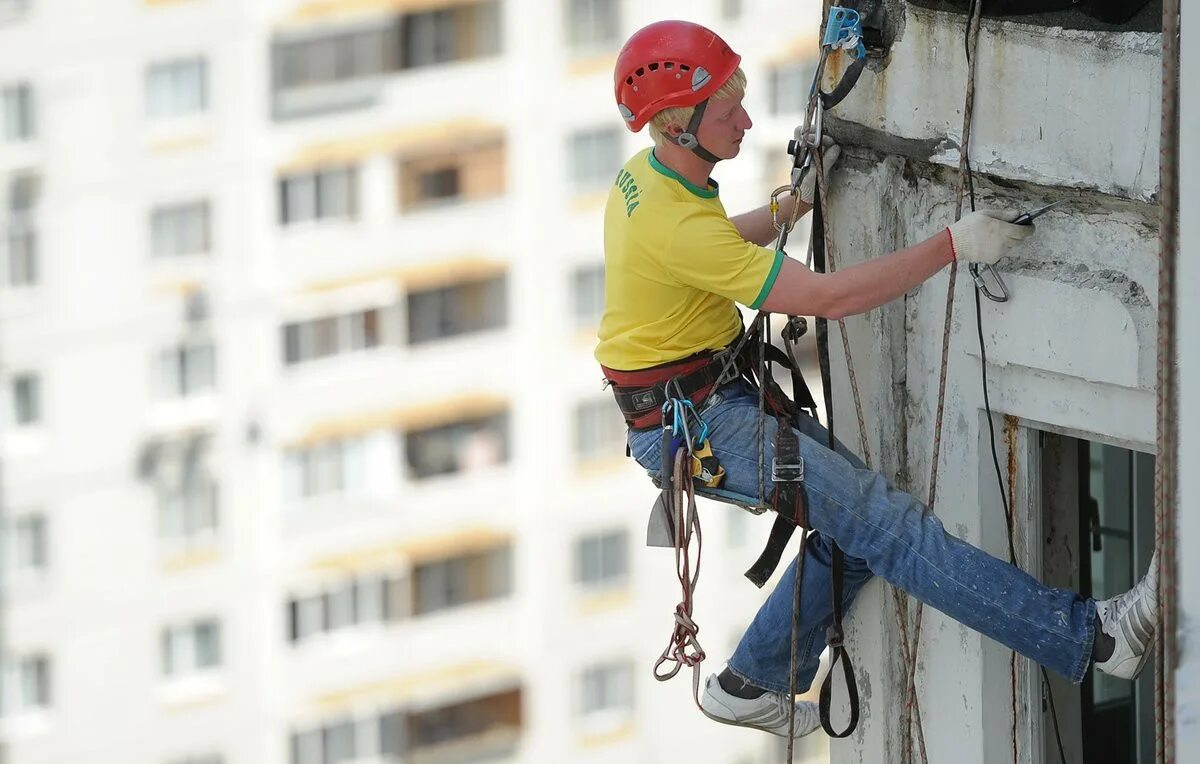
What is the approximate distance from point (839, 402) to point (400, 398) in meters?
27.1

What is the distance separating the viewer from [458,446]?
35.0 metres

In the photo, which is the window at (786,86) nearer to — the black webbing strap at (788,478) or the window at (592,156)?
the window at (592,156)

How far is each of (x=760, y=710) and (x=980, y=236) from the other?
6.76 feet

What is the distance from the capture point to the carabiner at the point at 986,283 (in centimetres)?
613

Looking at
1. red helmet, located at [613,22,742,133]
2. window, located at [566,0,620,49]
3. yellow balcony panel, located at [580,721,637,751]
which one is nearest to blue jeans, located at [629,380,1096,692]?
red helmet, located at [613,22,742,133]

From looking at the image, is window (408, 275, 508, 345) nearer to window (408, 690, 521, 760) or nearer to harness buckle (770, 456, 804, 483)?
window (408, 690, 521, 760)

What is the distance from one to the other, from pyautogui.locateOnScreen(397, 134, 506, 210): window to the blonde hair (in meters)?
27.4

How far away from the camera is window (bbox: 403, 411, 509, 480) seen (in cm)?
3431

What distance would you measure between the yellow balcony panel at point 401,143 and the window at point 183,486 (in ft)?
15.1

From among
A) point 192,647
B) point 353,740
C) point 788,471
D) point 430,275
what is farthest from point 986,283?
point 353,740

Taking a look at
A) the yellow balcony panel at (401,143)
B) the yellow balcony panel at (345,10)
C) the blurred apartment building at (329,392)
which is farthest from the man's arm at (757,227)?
the yellow balcony panel at (401,143)

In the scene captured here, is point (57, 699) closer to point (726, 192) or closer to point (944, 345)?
point (726, 192)

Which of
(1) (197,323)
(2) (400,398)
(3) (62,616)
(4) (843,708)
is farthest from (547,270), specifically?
(4) (843,708)

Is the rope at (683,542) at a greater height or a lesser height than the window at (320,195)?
greater
